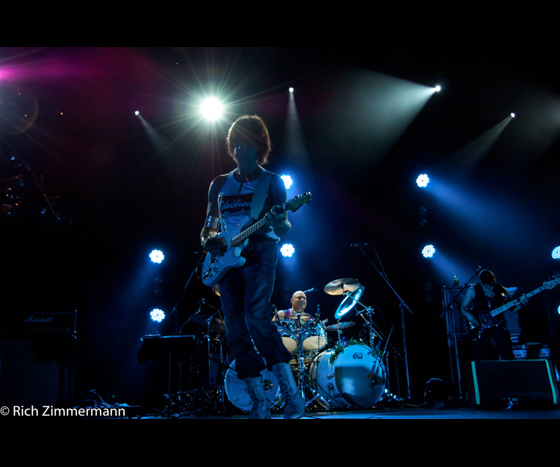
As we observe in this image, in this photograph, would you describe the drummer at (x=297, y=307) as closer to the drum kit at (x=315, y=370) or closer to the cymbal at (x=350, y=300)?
the drum kit at (x=315, y=370)

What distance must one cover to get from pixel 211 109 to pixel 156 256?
290cm

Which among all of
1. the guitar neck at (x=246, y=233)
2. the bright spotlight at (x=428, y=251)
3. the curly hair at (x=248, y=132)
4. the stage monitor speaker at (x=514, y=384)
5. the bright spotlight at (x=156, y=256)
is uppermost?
the bright spotlight at (x=156, y=256)

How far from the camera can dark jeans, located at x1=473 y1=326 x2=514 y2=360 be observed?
6.34 meters

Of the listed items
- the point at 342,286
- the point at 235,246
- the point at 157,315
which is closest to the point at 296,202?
the point at 235,246

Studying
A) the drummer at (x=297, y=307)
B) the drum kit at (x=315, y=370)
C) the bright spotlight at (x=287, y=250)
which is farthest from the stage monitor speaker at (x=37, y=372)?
the bright spotlight at (x=287, y=250)

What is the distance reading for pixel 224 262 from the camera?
10.8 feet

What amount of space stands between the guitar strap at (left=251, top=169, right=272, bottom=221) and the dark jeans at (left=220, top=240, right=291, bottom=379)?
0.76 ft

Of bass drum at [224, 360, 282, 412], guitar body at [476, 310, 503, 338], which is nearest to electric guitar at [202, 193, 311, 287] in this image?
bass drum at [224, 360, 282, 412]

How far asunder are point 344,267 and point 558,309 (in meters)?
3.52

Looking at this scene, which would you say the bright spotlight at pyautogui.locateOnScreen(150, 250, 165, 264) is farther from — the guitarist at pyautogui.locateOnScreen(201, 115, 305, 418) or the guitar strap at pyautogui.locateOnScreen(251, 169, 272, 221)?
the guitar strap at pyautogui.locateOnScreen(251, 169, 272, 221)

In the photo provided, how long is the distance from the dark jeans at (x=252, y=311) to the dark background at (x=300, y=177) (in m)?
4.95

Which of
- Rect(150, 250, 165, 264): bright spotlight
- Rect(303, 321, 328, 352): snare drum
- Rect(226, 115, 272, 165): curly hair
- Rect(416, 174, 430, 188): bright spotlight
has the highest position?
Rect(416, 174, 430, 188): bright spotlight

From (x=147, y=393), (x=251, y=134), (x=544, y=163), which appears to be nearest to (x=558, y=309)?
(x=544, y=163)

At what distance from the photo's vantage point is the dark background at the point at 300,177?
7363 mm
